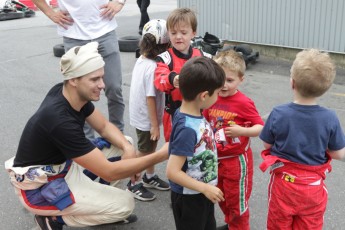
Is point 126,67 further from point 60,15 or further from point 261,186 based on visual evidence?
point 261,186

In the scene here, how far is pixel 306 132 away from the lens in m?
2.14

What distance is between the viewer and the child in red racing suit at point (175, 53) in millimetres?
2893

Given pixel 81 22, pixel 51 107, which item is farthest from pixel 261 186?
pixel 81 22

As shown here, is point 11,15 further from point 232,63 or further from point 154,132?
point 232,63

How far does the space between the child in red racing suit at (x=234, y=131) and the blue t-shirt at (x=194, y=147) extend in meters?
0.32

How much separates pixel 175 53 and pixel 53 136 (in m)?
1.07

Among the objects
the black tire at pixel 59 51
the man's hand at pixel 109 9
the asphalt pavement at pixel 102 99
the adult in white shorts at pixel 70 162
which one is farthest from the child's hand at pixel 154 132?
the black tire at pixel 59 51

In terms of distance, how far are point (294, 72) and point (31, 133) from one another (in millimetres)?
1715

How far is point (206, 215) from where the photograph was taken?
233 cm

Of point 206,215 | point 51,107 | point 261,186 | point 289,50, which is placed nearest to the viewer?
point 206,215

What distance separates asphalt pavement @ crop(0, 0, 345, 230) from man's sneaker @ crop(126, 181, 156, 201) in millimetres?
47

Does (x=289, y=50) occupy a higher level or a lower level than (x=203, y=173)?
lower

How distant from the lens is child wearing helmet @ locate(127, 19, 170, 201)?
309 cm

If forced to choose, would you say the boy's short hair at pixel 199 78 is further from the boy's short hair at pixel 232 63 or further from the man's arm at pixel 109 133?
the man's arm at pixel 109 133
